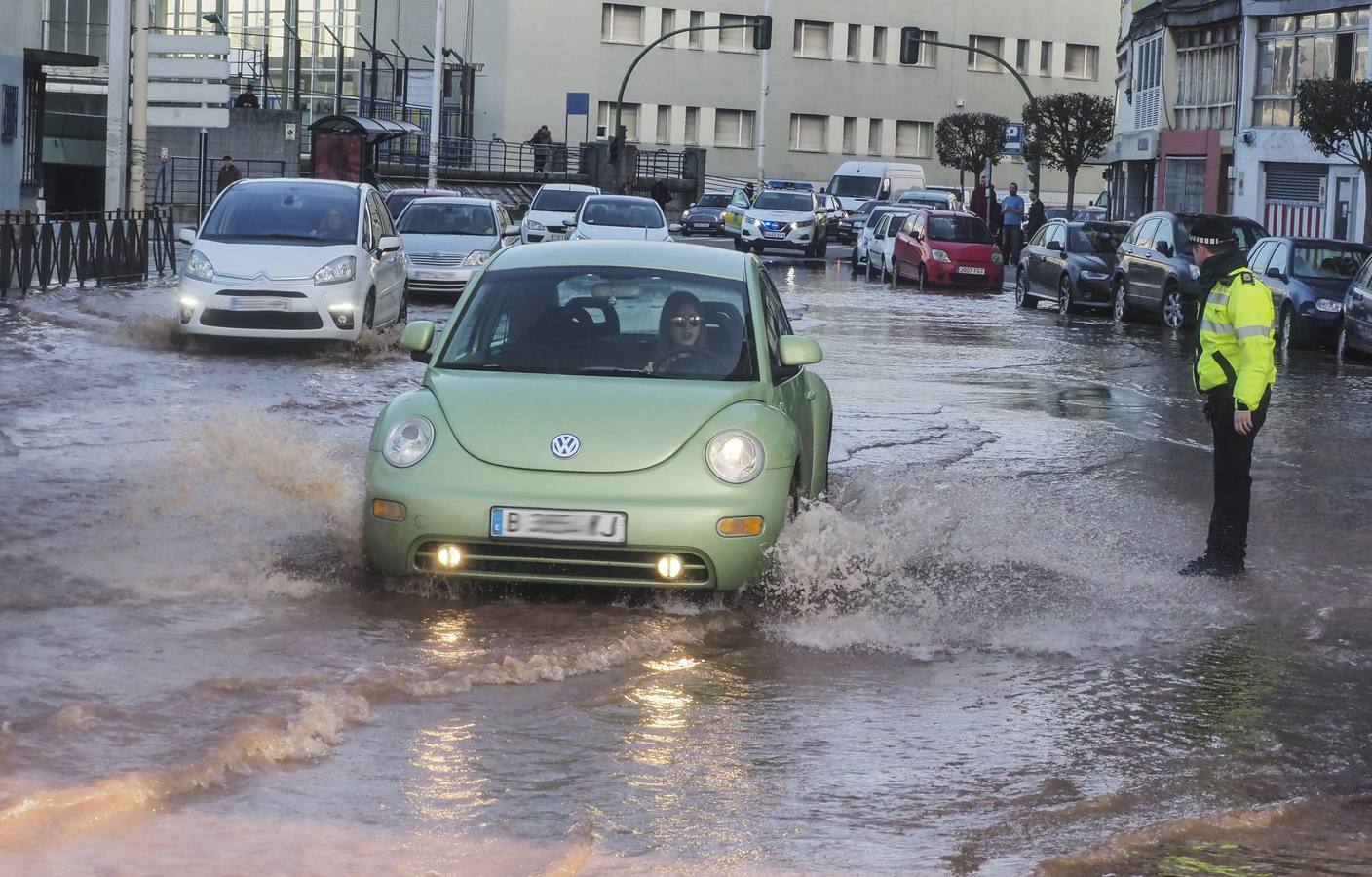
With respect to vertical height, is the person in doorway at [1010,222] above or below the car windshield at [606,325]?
above

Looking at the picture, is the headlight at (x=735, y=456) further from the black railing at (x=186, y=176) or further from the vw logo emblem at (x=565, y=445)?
the black railing at (x=186, y=176)

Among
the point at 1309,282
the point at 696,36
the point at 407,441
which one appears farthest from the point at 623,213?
the point at 696,36

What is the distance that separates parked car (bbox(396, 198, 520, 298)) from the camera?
27.2 metres

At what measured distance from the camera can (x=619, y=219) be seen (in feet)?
113

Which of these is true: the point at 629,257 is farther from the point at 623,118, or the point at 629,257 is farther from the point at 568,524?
the point at 623,118

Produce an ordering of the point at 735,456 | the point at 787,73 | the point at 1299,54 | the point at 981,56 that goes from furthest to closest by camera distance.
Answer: the point at 981,56 < the point at 787,73 < the point at 1299,54 < the point at 735,456

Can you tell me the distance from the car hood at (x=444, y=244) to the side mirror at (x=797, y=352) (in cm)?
1898

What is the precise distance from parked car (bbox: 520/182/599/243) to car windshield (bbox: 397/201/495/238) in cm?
736

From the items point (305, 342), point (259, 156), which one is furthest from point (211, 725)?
point (259, 156)

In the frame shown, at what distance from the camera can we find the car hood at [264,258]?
19.4 m

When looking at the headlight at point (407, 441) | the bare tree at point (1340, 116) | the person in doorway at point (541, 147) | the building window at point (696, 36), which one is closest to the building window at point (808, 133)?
the building window at point (696, 36)

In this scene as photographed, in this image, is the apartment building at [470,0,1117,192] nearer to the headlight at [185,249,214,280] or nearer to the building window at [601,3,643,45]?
the building window at [601,3,643,45]

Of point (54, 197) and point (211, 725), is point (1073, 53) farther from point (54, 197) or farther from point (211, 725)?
point (211, 725)

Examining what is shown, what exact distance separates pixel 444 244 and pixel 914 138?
67.2 metres
